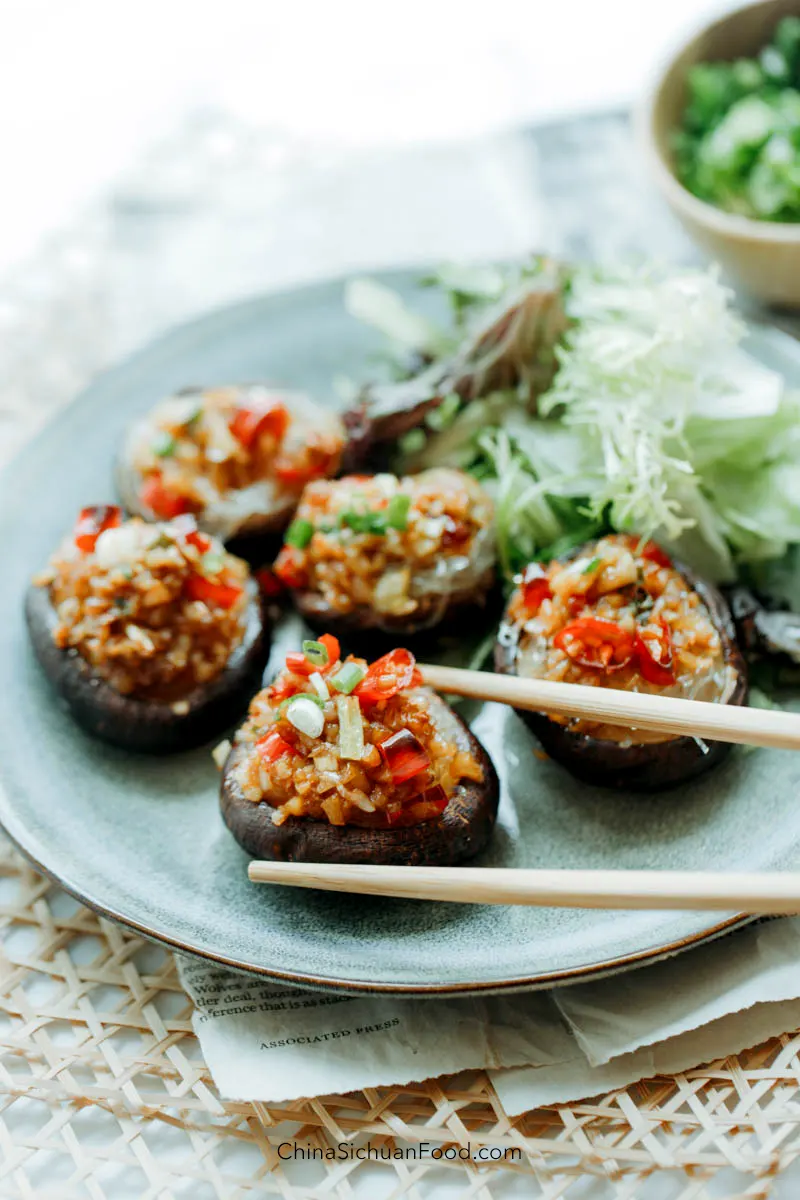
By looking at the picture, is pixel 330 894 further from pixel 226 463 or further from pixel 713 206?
pixel 713 206

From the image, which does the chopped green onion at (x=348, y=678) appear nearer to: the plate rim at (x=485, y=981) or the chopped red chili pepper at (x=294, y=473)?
the plate rim at (x=485, y=981)

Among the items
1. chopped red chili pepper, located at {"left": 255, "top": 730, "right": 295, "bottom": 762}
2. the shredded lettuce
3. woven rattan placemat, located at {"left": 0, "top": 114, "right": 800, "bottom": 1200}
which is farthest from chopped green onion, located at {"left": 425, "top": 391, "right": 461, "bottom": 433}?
woven rattan placemat, located at {"left": 0, "top": 114, "right": 800, "bottom": 1200}

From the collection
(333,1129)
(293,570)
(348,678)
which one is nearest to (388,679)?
(348,678)

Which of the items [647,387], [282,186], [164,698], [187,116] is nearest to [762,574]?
[647,387]

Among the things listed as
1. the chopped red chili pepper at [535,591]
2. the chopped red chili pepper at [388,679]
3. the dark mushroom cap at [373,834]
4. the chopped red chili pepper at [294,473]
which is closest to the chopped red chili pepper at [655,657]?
the chopped red chili pepper at [535,591]

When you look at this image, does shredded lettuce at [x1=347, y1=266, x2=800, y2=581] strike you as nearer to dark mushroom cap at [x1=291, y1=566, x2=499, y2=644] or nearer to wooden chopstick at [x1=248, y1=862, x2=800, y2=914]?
dark mushroom cap at [x1=291, y1=566, x2=499, y2=644]

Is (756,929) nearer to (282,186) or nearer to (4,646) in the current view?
(4,646)
